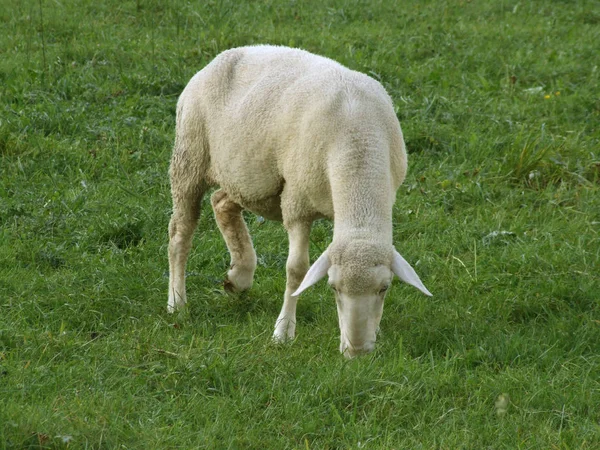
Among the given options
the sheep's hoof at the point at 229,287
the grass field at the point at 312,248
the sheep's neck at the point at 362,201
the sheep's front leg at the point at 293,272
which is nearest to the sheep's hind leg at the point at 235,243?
the sheep's hoof at the point at 229,287

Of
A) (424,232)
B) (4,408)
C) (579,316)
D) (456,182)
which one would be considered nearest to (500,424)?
(579,316)

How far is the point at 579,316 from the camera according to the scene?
5.71m

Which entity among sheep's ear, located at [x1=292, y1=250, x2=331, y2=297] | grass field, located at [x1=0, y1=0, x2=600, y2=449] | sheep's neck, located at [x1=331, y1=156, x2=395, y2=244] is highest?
sheep's neck, located at [x1=331, y1=156, x2=395, y2=244]

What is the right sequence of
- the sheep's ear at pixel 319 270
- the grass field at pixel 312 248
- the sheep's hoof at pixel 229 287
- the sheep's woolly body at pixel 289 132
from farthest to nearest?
the sheep's hoof at pixel 229 287 → the sheep's woolly body at pixel 289 132 → the sheep's ear at pixel 319 270 → the grass field at pixel 312 248

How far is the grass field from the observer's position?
4.48 meters

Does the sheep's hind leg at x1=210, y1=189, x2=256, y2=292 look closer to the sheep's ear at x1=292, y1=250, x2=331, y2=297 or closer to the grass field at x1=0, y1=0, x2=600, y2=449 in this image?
the grass field at x1=0, y1=0, x2=600, y2=449

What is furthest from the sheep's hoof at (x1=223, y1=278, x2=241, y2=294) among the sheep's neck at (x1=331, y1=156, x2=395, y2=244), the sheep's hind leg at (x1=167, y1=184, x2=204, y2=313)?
the sheep's neck at (x1=331, y1=156, x2=395, y2=244)

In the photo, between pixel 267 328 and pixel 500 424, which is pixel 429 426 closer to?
pixel 500 424

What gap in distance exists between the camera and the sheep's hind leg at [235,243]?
19.9 ft

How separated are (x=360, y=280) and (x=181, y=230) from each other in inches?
73.4

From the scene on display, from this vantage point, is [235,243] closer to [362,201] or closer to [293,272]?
[293,272]

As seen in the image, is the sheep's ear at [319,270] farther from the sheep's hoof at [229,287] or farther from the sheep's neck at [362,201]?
the sheep's hoof at [229,287]

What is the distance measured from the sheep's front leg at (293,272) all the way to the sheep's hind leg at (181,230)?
822mm

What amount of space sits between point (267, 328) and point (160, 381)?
39.4 inches
